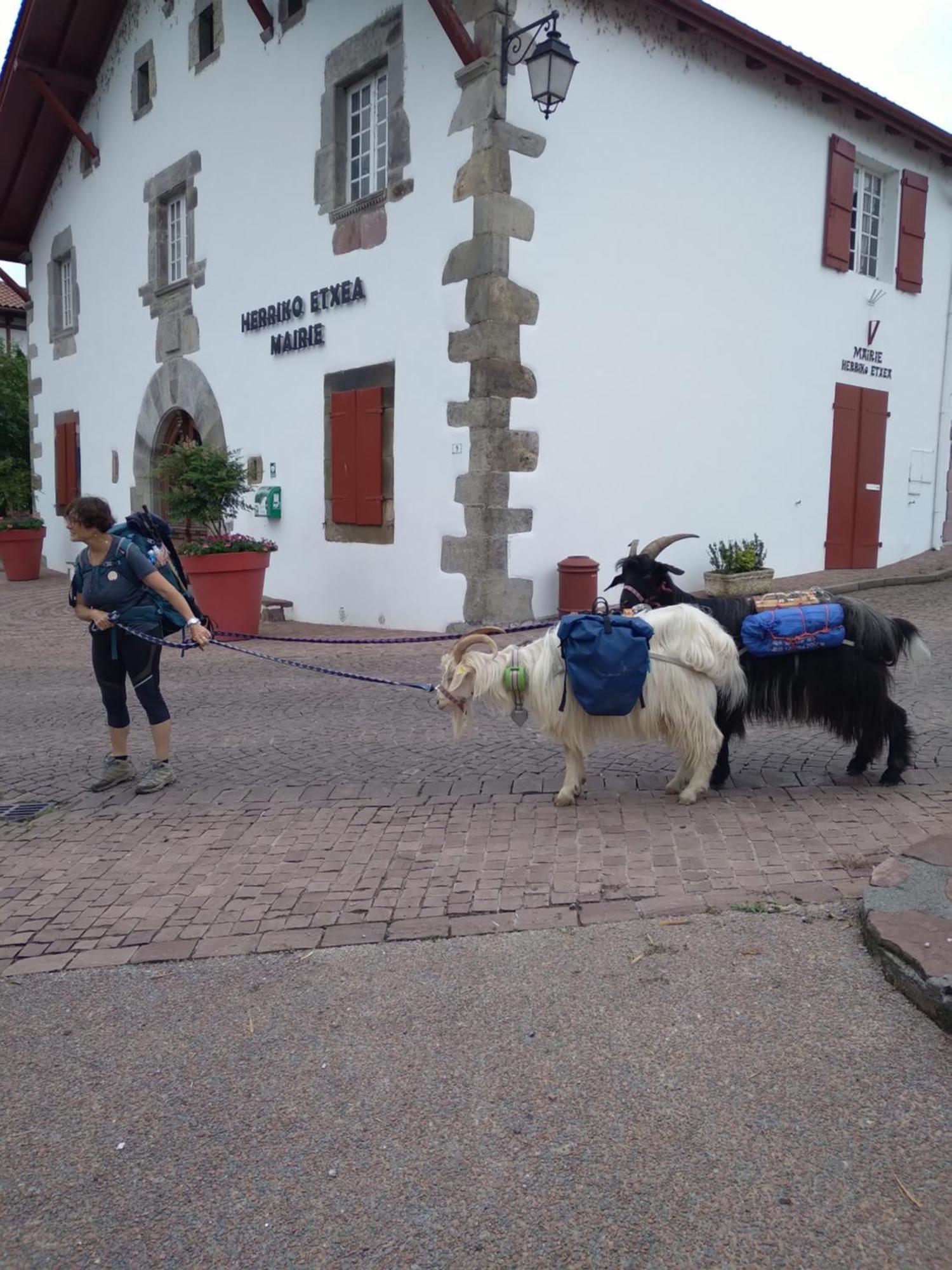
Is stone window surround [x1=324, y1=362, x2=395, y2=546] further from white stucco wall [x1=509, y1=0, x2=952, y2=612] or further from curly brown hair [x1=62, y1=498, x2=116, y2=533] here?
curly brown hair [x1=62, y1=498, x2=116, y2=533]

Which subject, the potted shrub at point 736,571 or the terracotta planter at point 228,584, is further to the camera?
the potted shrub at point 736,571

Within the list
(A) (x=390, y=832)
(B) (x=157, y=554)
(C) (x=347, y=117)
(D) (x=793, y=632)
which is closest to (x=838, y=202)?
(C) (x=347, y=117)

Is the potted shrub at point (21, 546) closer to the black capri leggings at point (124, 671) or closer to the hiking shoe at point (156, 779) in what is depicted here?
the black capri leggings at point (124, 671)

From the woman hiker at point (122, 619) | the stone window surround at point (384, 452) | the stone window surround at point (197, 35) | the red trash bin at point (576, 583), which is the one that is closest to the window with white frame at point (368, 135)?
the stone window surround at point (384, 452)

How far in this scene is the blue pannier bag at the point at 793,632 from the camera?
496cm

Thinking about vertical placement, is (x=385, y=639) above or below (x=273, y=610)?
above

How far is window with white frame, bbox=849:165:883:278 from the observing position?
1385 cm

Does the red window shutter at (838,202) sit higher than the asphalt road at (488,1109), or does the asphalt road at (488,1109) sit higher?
the red window shutter at (838,202)

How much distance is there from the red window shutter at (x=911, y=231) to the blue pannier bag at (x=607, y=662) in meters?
11.8

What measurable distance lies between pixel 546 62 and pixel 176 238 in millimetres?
8374

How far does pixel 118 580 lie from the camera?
18.1 feet

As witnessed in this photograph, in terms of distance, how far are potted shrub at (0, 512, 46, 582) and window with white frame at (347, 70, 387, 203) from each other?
8.69 m

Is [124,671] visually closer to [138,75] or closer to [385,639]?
[385,639]

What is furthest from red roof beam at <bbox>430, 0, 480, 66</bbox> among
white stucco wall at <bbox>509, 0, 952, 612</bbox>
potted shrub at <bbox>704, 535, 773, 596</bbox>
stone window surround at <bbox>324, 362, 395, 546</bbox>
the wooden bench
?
the wooden bench
